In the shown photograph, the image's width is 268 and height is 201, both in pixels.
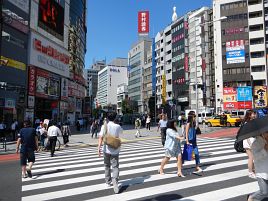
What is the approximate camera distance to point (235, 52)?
54.0 meters

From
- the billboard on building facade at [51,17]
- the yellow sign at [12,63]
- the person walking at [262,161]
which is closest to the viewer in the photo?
the person walking at [262,161]

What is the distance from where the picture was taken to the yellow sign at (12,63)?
1138 inches

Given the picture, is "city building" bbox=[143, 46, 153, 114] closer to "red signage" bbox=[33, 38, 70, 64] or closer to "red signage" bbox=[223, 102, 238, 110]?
"red signage" bbox=[223, 102, 238, 110]

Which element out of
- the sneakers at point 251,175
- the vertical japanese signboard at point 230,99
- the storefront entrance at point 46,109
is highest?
the vertical japanese signboard at point 230,99

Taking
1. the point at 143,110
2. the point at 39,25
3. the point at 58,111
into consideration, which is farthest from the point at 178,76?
the point at 39,25

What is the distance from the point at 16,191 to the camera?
24.2ft

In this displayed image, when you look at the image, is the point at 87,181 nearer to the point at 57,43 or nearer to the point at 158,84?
the point at 57,43

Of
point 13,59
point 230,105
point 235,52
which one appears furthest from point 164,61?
point 13,59

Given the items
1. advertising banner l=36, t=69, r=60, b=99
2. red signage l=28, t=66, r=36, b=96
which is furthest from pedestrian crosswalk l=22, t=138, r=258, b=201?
advertising banner l=36, t=69, r=60, b=99

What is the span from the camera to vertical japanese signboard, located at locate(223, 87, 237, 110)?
53.2m

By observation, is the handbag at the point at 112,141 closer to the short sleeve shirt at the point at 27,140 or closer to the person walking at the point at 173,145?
the person walking at the point at 173,145

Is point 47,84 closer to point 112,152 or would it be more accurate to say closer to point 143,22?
point 112,152

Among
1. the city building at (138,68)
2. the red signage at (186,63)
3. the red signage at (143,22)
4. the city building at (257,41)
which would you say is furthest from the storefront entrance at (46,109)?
the city building at (138,68)

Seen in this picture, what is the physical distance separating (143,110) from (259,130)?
327 ft
